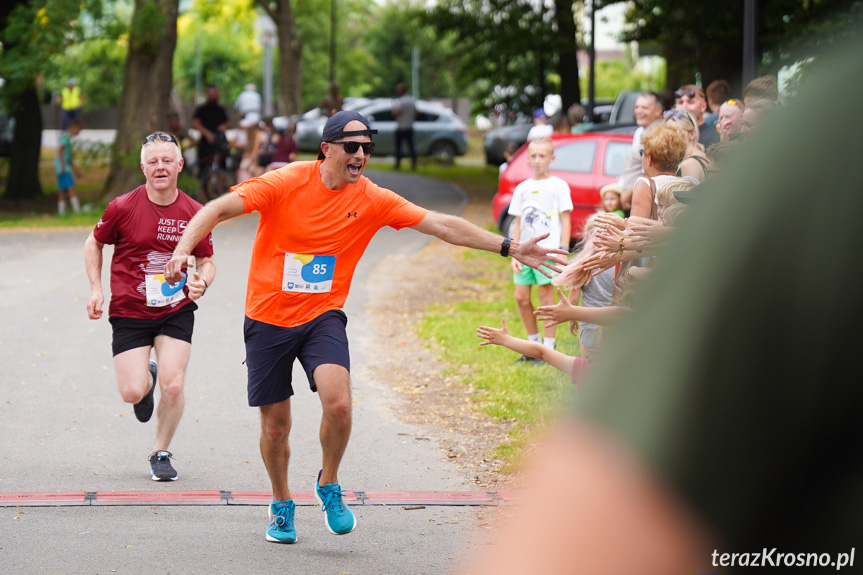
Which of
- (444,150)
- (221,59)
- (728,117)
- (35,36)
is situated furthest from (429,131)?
(221,59)

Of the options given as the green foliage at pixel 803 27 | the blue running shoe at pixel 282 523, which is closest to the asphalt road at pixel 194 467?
the blue running shoe at pixel 282 523

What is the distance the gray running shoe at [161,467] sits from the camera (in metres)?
6.18

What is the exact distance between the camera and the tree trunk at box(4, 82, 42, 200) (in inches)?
978

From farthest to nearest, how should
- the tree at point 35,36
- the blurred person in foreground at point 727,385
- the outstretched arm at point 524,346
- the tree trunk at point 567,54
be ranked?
the tree trunk at point 567,54
the tree at point 35,36
the outstretched arm at point 524,346
the blurred person in foreground at point 727,385

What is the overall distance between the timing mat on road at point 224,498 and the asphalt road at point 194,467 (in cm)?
7

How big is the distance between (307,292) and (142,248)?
1541mm

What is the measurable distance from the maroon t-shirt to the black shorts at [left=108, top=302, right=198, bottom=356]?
38mm

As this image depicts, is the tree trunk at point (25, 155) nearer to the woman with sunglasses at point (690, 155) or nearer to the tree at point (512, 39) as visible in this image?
the tree at point (512, 39)

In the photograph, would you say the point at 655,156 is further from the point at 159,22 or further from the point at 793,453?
the point at 159,22

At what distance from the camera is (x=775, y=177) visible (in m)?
1.13

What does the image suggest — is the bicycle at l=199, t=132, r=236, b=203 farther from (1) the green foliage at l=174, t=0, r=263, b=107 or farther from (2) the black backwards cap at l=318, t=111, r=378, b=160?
(1) the green foliage at l=174, t=0, r=263, b=107

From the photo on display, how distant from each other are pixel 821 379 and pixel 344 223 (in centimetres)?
414

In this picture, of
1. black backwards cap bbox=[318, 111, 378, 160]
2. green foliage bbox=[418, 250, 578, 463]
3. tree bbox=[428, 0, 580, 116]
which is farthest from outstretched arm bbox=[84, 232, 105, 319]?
tree bbox=[428, 0, 580, 116]

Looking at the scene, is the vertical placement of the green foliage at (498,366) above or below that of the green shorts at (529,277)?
below
